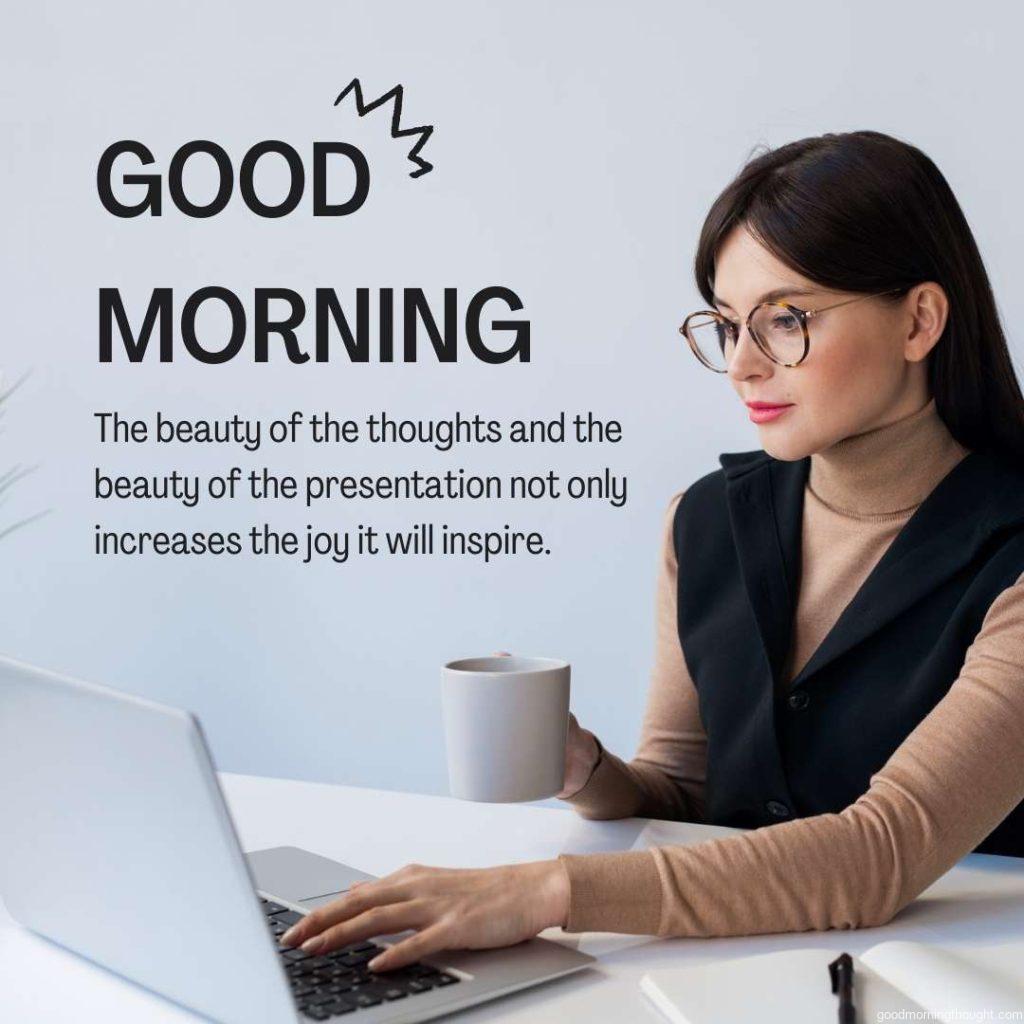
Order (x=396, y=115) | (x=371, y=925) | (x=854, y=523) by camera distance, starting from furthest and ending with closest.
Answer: (x=396, y=115) < (x=854, y=523) < (x=371, y=925)

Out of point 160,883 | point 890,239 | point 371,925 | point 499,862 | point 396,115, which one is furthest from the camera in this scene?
point 396,115

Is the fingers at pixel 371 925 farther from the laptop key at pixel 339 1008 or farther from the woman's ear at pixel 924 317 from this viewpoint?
the woman's ear at pixel 924 317

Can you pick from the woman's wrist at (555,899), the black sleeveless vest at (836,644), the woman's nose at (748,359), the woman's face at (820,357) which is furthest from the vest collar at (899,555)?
the woman's wrist at (555,899)

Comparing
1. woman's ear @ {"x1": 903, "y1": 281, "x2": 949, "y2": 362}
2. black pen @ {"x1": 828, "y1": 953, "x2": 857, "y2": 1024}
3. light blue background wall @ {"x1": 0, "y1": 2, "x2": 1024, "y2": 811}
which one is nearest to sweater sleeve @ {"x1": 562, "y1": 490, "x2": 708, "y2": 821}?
woman's ear @ {"x1": 903, "y1": 281, "x2": 949, "y2": 362}

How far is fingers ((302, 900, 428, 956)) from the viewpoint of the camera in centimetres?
86

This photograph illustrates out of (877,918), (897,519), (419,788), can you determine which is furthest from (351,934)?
(419,788)

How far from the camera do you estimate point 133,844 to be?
772mm

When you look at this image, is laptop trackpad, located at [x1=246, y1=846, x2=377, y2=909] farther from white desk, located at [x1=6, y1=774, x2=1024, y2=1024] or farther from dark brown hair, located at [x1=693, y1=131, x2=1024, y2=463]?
dark brown hair, located at [x1=693, y1=131, x2=1024, y2=463]

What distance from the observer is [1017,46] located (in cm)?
236

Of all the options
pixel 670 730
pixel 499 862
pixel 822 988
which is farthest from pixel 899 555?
pixel 822 988

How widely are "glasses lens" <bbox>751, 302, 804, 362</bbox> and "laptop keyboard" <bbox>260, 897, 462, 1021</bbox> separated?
71 cm

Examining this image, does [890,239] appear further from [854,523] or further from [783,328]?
[854,523]

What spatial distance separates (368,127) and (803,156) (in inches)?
60.9

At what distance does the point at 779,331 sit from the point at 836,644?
310mm
